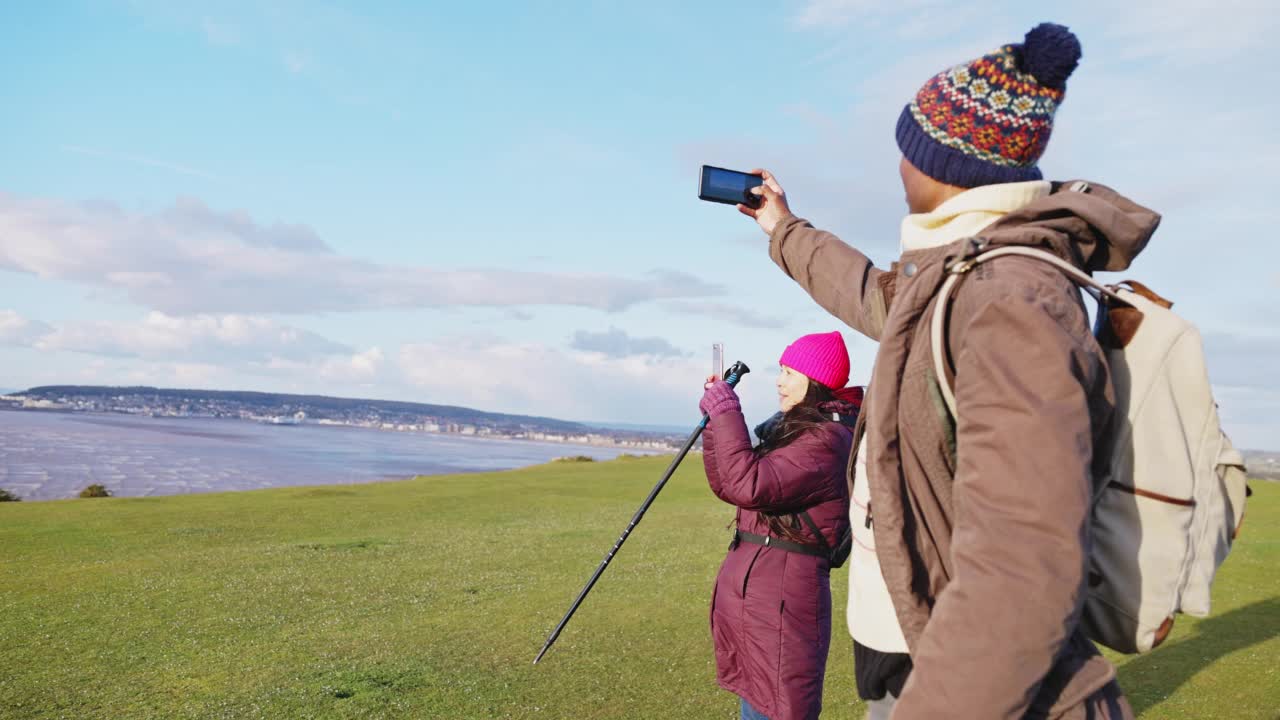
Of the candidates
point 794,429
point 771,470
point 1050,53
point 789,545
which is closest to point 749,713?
point 789,545

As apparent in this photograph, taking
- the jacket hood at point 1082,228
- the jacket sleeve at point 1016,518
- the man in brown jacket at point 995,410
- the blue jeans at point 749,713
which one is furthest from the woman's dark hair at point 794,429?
the jacket sleeve at point 1016,518

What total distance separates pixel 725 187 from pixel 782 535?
1881 millimetres

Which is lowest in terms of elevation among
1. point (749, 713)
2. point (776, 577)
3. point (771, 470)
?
point (749, 713)

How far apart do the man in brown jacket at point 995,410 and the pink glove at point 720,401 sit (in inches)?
80.9

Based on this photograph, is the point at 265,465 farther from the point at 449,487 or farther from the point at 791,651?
the point at 791,651

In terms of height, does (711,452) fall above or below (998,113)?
below

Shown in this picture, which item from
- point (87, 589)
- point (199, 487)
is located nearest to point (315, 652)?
point (87, 589)

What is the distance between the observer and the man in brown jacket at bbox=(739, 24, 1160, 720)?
5.21 feet

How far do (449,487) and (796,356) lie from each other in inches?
866

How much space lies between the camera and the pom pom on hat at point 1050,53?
1.94 meters

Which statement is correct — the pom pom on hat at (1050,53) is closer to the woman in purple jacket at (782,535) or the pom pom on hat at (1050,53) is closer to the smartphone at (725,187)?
the smartphone at (725,187)

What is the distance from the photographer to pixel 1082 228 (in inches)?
72.4

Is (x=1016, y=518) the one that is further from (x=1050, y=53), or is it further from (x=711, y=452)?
(x=711, y=452)

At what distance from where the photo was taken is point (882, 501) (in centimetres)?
188
